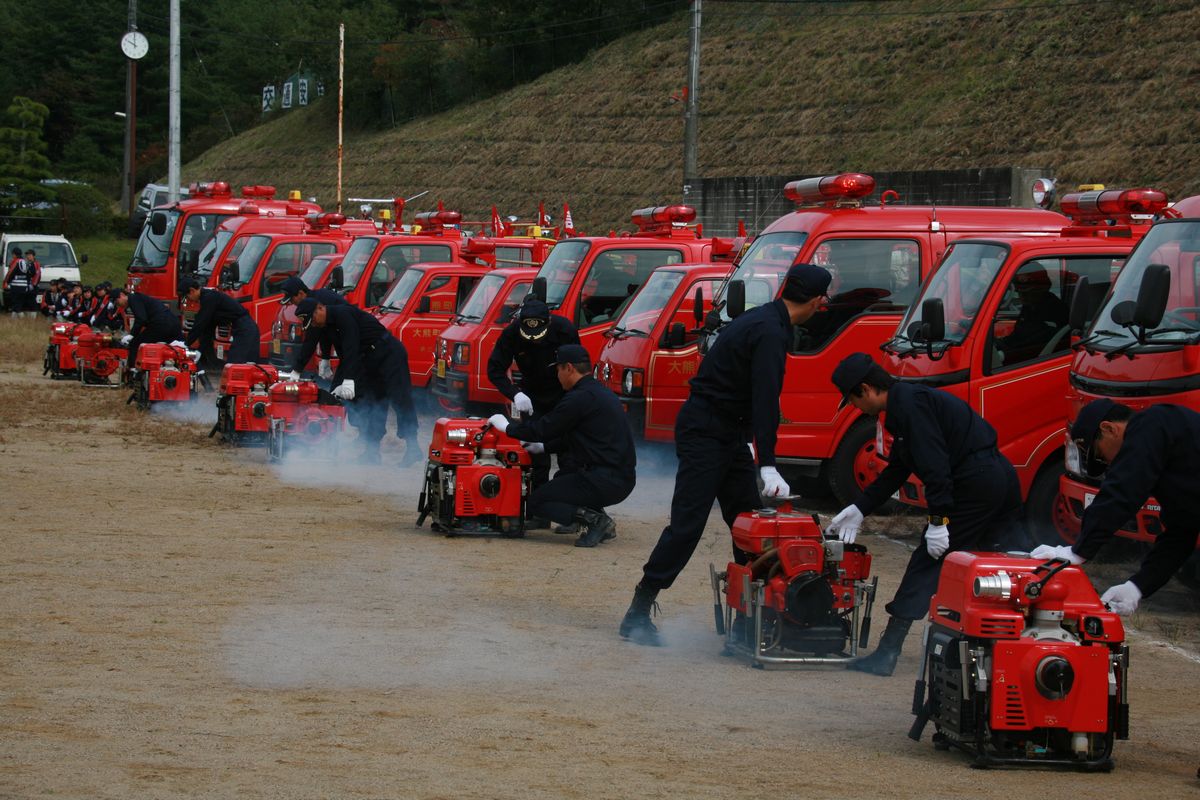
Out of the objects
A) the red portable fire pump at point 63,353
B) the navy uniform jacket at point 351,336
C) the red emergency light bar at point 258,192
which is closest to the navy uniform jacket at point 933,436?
the navy uniform jacket at point 351,336

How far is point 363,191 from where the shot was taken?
68.0 metres

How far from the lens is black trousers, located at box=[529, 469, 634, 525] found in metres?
12.5

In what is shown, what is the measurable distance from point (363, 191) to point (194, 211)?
120 feet

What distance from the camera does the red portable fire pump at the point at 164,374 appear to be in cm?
2127

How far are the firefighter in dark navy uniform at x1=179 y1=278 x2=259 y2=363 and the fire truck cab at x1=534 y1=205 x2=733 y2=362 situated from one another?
425 centimetres

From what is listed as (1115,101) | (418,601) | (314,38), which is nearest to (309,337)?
(418,601)

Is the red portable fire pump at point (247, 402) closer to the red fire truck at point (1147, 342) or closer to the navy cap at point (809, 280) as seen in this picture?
the red fire truck at point (1147, 342)

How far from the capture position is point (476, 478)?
12.4 m

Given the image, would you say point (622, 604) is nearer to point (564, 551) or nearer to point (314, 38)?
point (564, 551)

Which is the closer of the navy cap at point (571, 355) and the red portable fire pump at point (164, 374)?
the navy cap at point (571, 355)

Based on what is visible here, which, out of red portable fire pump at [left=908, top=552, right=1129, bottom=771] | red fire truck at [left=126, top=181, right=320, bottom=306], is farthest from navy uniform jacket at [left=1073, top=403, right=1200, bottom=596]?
red fire truck at [left=126, top=181, right=320, bottom=306]

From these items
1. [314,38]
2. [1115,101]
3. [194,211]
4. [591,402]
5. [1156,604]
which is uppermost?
[314,38]

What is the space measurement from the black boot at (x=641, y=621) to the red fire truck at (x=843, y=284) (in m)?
5.05

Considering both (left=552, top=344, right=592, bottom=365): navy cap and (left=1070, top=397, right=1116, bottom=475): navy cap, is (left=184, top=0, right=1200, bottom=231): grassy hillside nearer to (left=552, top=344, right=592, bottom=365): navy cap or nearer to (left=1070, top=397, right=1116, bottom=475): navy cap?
(left=552, top=344, right=592, bottom=365): navy cap
